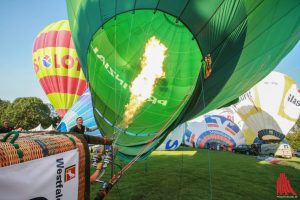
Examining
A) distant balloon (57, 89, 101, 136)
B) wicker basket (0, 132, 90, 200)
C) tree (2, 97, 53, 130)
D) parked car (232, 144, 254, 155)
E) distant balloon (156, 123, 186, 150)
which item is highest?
tree (2, 97, 53, 130)

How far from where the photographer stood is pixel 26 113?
43.0 meters

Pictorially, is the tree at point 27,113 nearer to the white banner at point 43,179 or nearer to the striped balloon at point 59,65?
the striped balloon at point 59,65

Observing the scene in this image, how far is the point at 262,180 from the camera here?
739 cm

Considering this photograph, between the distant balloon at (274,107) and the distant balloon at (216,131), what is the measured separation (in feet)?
5.70

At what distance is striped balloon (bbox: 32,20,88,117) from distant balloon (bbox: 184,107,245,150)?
11493 millimetres

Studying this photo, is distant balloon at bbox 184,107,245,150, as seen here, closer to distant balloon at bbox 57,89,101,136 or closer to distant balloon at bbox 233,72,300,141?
distant balloon at bbox 233,72,300,141

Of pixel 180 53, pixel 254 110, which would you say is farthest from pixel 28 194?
pixel 254 110

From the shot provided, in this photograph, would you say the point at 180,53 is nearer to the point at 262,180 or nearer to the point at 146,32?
the point at 146,32

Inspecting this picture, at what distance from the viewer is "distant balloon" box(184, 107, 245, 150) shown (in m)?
22.0

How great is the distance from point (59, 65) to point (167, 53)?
11.9 meters

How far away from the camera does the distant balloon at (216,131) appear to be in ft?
72.3

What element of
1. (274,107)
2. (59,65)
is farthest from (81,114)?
(274,107)

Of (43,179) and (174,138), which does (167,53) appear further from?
(174,138)

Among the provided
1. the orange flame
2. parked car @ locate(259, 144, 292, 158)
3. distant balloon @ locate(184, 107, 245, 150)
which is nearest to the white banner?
the orange flame
